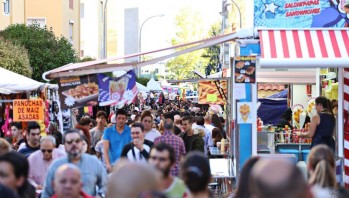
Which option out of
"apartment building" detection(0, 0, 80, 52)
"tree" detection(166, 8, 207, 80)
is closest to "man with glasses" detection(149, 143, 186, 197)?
"apartment building" detection(0, 0, 80, 52)

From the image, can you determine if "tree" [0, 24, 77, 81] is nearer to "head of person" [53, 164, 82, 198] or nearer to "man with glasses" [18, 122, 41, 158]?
"man with glasses" [18, 122, 41, 158]

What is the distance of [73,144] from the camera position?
916 cm

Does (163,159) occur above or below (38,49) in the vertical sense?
below

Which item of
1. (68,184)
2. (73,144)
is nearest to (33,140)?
(73,144)

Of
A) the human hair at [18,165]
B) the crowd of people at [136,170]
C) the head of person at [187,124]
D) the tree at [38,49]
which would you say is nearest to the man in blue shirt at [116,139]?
the crowd of people at [136,170]

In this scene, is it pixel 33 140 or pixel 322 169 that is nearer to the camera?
pixel 322 169

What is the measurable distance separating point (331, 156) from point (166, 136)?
4761 mm

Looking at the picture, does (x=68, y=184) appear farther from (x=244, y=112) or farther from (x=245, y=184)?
(x=244, y=112)

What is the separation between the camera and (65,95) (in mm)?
13094

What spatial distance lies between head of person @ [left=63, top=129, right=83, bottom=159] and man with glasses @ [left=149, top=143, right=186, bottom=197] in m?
1.71

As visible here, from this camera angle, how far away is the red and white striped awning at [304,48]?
12320 mm

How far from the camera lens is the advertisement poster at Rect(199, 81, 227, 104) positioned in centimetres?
2745

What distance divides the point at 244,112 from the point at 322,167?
575 cm

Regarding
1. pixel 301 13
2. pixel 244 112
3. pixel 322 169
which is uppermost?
pixel 301 13
